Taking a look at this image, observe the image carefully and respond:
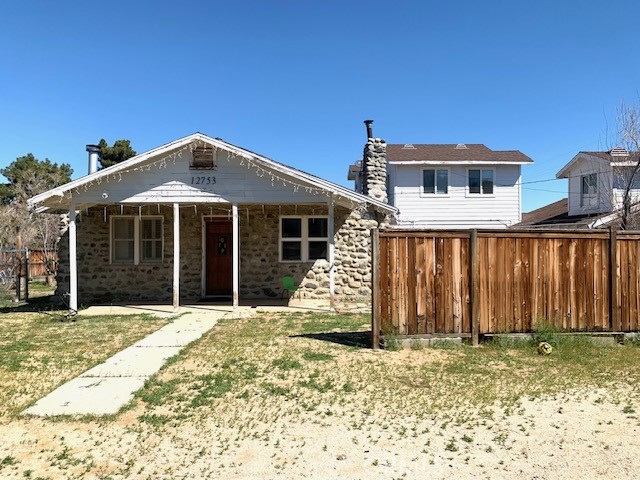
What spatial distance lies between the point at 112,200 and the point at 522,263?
950 centimetres

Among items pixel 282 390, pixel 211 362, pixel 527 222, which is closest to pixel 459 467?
pixel 282 390

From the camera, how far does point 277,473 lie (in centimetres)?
335

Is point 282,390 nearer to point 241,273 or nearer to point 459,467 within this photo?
point 459,467

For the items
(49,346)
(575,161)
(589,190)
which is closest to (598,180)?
(589,190)

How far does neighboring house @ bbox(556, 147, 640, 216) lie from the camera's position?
16.2m

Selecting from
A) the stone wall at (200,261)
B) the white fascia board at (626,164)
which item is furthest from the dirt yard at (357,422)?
the white fascia board at (626,164)

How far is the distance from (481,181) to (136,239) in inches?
645

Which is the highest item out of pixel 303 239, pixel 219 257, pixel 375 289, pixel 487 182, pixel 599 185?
pixel 487 182

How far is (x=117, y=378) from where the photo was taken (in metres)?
5.83

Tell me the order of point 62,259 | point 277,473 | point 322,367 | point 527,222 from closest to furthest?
point 277,473
point 322,367
point 62,259
point 527,222

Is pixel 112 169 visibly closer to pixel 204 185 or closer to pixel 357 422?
pixel 204 185

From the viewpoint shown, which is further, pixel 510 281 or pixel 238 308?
pixel 238 308

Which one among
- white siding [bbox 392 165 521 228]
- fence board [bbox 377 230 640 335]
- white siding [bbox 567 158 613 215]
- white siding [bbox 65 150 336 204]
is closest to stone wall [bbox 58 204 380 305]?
white siding [bbox 65 150 336 204]

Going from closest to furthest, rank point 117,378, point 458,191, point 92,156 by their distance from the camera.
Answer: point 117,378 < point 92,156 < point 458,191
